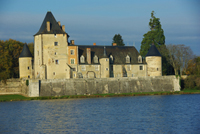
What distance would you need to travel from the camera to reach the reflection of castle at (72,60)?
57.8 meters

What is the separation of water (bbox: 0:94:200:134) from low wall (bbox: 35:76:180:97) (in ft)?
13.7

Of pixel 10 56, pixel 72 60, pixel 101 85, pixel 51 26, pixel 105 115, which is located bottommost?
pixel 105 115

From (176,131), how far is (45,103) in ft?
76.0

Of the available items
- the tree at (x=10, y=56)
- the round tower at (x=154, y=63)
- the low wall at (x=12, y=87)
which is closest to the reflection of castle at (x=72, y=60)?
the round tower at (x=154, y=63)

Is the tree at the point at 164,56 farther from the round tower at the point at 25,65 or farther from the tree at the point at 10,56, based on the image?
the tree at the point at 10,56

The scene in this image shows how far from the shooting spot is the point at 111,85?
55312mm

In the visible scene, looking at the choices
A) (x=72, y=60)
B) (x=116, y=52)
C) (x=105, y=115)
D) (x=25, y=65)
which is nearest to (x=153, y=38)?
(x=116, y=52)

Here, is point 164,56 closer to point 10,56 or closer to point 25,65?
point 25,65

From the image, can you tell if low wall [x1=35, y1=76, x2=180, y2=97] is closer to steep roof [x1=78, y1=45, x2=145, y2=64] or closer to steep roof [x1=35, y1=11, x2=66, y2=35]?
steep roof [x1=78, y1=45, x2=145, y2=64]

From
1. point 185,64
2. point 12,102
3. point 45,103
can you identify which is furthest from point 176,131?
point 185,64

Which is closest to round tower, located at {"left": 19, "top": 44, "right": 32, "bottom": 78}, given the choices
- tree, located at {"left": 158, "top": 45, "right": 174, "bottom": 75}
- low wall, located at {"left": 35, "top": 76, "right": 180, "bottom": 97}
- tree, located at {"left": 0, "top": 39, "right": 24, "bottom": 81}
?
tree, located at {"left": 0, "top": 39, "right": 24, "bottom": 81}

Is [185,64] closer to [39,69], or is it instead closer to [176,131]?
[39,69]

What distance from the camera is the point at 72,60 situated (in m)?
58.2

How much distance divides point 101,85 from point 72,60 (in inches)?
272
